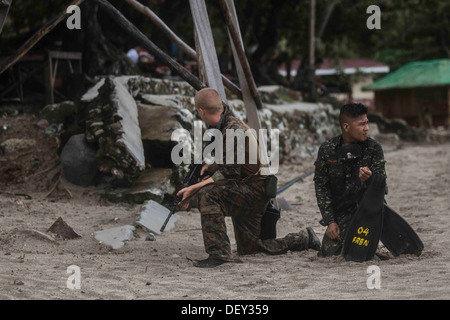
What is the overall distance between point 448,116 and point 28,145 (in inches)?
796

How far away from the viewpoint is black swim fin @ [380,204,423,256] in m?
5.39

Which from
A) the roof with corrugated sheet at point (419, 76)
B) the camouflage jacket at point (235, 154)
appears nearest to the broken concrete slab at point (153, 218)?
the camouflage jacket at point (235, 154)

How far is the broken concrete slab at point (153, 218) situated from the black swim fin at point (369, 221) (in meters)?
2.38

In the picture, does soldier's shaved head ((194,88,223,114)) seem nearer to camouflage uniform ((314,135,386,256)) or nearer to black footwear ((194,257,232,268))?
camouflage uniform ((314,135,386,256))

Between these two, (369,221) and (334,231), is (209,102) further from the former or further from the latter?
(369,221)

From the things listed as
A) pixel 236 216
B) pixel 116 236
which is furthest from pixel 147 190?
pixel 236 216

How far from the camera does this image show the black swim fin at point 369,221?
5.18 metres

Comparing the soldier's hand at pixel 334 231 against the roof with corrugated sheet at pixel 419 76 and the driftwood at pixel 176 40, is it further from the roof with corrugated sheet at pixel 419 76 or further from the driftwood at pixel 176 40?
the roof with corrugated sheet at pixel 419 76

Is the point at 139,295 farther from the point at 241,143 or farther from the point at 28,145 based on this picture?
the point at 28,145

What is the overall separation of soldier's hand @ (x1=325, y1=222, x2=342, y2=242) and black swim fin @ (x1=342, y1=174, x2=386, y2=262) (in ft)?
0.59

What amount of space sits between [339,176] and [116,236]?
7.60ft

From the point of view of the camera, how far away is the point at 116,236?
21.4 ft

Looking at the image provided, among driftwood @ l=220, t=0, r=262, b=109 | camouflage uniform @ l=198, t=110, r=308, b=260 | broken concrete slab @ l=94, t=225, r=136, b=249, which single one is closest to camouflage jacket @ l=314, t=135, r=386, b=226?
camouflage uniform @ l=198, t=110, r=308, b=260

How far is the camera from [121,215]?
24.8ft
